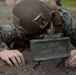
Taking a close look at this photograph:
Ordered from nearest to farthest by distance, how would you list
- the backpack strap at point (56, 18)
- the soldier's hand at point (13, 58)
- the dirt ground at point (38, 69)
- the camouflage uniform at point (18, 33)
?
the dirt ground at point (38, 69)
the soldier's hand at point (13, 58)
the backpack strap at point (56, 18)
the camouflage uniform at point (18, 33)

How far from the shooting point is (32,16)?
3.66 meters

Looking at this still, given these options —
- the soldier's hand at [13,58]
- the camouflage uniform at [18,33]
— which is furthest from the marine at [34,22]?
the camouflage uniform at [18,33]

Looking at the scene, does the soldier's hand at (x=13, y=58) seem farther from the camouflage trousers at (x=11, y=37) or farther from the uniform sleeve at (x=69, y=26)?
the uniform sleeve at (x=69, y=26)

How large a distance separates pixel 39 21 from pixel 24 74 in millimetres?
567

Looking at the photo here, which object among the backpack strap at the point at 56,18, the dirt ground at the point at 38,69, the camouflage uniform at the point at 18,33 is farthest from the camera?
the camouflage uniform at the point at 18,33

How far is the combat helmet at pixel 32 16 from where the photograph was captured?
3664 mm

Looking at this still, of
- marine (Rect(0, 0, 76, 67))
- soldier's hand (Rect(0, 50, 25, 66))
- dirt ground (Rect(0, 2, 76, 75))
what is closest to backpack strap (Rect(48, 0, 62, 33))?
marine (Rect(0, 0, 76, 67))

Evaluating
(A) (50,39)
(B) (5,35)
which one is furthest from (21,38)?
(A) (50,39)

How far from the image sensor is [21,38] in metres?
4.53

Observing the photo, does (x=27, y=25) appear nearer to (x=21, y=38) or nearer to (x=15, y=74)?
(x=15, y=74)

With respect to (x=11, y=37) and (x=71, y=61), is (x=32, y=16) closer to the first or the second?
(x=71, y=61)

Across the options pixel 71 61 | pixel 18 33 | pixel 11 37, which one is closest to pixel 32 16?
pixel 71 61

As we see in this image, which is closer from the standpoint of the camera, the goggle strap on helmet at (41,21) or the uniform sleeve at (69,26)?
the goggle strap on helmet at (41,21)

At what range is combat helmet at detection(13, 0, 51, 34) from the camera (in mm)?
3664
